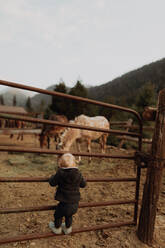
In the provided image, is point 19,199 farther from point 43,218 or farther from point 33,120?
point 33,120

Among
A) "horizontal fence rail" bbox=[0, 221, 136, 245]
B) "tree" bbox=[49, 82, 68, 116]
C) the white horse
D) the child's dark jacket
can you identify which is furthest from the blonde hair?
"tree" bbox=[49, 82, 68, 116]

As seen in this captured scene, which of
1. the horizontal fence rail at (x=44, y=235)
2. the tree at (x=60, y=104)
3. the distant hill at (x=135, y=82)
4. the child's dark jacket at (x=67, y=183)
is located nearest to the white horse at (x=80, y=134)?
the horizontal fence rail at (x=44, y=235)

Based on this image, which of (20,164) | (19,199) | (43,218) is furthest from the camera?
(20,164)

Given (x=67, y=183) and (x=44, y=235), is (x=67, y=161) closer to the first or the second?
(x=67, y=183)

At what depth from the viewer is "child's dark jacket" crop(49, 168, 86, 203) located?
57.2 inches

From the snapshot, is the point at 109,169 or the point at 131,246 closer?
the point at 131,246

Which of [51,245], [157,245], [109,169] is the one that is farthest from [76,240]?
[109,169]

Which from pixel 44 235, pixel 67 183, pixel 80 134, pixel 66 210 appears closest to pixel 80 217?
pixel 44 235

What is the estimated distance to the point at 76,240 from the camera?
1.69 meters

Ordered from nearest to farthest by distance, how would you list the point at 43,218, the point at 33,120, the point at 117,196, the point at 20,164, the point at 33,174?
the point at 33,120, the point at 43,218, the point at 117,196, the point at 33,174, the point at 20,164

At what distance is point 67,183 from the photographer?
1475 mm

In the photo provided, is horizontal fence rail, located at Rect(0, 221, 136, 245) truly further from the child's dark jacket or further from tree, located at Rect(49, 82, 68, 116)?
tree, located at Rect(49, 82, 68, 116)

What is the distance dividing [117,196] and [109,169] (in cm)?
165

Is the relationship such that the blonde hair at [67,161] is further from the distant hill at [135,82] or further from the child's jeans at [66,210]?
the distant hill at [135,82]
